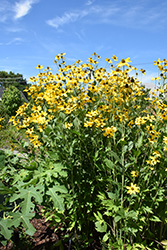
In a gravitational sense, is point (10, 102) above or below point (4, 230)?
above

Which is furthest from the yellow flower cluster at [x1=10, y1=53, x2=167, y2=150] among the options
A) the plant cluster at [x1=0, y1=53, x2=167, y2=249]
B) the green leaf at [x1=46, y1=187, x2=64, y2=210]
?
the green leaf at [x1=46, y1=187, x2=64, y2=210]

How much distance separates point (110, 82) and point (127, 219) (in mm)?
1433

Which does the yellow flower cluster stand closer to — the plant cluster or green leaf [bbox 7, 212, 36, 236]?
the plant cluster

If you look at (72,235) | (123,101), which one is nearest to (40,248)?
(72,235)

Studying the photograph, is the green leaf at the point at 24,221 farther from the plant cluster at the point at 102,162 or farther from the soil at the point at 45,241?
the soil at the point at 45,241

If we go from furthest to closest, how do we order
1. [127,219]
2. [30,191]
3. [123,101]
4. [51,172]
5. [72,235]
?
[72,235] → [123,101] → [127,219] → [51,172] → [30,191]

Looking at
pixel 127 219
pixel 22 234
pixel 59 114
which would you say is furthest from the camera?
pixel 22 234

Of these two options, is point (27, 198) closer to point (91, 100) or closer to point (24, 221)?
point (24, 221)

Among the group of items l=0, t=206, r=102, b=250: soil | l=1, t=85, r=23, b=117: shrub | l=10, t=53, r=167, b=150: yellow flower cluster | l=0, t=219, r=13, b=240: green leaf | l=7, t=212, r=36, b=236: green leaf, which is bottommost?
l=0, t=206, r=102, b=250: soil

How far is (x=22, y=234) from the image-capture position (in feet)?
6.97

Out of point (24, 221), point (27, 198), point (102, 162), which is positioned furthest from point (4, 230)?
point (102, 162)

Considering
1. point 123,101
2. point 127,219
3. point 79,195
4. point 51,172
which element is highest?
point 123,101

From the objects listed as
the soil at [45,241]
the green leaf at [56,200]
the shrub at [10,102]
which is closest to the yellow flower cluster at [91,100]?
the green leaf at [56,200]

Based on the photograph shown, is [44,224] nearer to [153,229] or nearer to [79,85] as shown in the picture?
[153,229]
